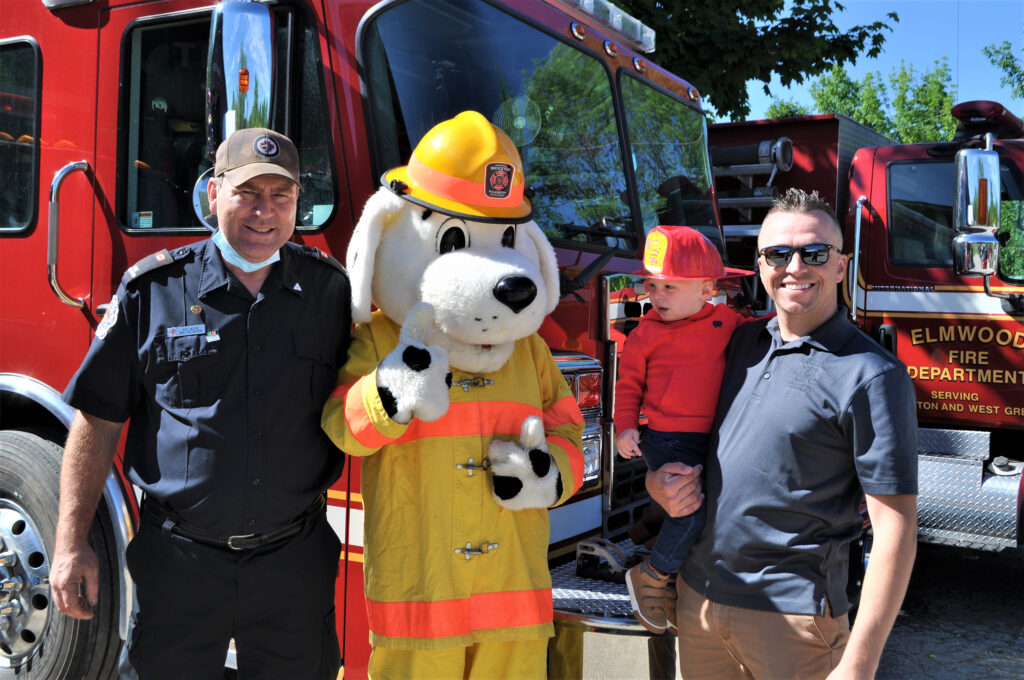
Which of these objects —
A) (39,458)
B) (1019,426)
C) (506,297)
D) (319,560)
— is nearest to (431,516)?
(319,560)

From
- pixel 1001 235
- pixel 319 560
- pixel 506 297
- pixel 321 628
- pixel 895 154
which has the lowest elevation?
pixel 321 628

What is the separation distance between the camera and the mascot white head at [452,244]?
2.13m

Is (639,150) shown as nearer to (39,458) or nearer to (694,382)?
(694,382)

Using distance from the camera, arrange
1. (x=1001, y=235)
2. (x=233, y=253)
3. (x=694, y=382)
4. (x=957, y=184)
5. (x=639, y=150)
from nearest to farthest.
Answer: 1. (x=233, y=253)
2. (x=694, y=382)
3. (x=639, y=150)
4. (x=957, y=184)
5. (x=1001, y=235)

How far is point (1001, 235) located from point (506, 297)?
3.76 metres

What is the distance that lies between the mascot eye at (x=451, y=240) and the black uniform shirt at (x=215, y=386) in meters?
0.34

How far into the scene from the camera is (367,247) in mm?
2211

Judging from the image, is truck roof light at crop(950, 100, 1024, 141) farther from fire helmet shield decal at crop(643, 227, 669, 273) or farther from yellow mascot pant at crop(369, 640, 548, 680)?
yellow mascot pant at crop(369, 640, 548, 680)

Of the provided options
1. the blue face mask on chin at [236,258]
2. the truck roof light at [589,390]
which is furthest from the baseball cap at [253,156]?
the truck roof light at [589,390]

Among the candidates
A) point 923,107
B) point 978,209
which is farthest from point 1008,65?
point 978,209

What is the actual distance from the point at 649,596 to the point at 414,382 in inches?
36.7

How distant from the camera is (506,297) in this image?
210 centimetres

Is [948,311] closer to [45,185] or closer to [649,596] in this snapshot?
[649,596]

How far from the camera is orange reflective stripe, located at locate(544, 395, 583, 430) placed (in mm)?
2350
